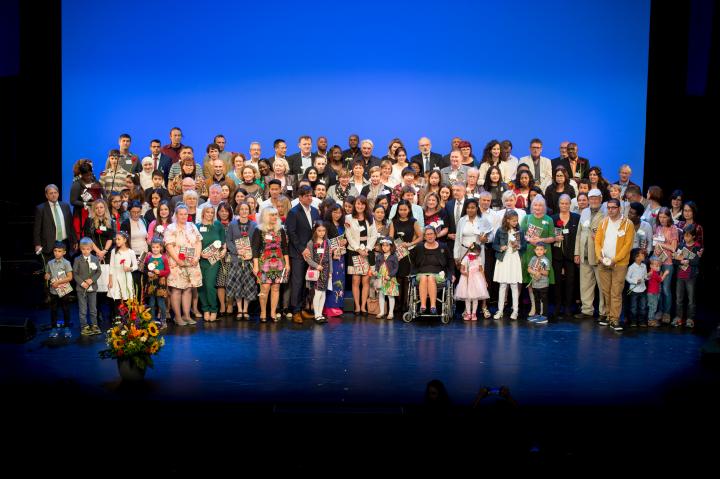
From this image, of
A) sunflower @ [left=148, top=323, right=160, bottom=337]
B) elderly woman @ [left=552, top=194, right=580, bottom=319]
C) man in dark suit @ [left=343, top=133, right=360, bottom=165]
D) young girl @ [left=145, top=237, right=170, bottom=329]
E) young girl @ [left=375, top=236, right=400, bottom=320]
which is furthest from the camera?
man in dark suit @ [left=343, top=133, right=360, bottom=165]

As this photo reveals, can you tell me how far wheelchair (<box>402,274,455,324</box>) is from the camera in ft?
29.6

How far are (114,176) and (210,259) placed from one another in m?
2.14

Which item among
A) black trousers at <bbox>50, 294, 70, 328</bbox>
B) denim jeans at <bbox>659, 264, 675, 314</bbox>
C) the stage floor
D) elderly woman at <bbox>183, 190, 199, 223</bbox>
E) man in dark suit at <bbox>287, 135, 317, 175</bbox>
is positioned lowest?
the stage floor

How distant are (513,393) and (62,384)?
10.4 ft

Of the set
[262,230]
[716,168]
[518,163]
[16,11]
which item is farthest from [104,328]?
[716,168]

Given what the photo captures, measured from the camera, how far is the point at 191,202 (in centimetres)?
909

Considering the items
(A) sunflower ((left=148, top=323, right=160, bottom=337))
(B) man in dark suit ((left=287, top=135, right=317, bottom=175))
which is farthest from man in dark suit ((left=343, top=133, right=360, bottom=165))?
(A) sunflower ((left=148, top=323, right=160, bottom=337))

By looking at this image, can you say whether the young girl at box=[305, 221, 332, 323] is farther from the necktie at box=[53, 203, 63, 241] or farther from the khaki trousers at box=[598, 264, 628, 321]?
the khaki trousers at box=[598, 264, 628, 321]

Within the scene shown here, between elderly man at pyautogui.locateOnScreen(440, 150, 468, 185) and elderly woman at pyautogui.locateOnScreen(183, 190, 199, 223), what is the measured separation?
3054mm

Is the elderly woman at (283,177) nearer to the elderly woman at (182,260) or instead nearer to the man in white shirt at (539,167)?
the elderly woman at (182,260)

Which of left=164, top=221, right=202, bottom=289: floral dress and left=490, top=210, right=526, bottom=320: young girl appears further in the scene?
left=490, top=210, right=526, bottom=320: young girl

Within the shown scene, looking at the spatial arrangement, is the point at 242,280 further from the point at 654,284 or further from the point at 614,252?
the point at 654,284

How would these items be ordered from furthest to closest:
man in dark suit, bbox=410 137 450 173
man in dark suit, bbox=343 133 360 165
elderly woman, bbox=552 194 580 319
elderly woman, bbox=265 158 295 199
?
man in dark suit, bbox=343 133 360 165
man in dark suit, bbox=410 137 450 173
elderly woman, bbox=265 158 295 199
elderly woman, bbox=552 194 580 319

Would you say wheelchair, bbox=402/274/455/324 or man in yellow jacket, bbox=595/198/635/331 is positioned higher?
man in yellow jacket, bbox=595/198/635/331
